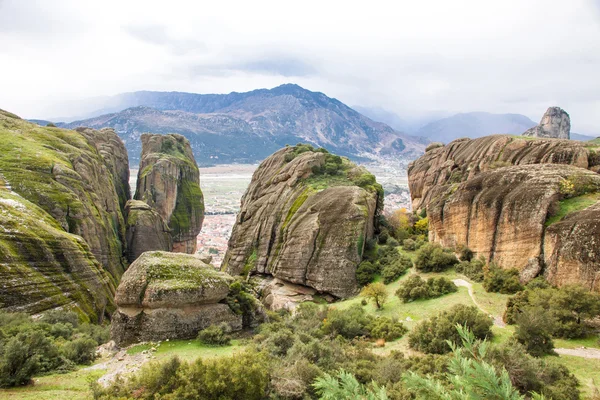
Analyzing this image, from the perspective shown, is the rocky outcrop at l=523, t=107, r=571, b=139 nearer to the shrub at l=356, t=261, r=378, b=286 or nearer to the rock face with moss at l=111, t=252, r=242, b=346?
the shrub at l=356, t=261, r=378, b=286

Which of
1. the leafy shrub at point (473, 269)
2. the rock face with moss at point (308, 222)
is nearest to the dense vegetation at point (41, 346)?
the rock face with moss at point (308, 222)

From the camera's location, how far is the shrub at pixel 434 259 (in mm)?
30391

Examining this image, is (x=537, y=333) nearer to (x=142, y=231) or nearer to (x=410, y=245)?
(x=410, y=245)

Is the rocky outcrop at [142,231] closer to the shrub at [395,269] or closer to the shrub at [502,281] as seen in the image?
the shrub at [395,269]

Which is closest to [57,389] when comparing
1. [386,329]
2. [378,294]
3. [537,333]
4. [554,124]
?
[386,329]

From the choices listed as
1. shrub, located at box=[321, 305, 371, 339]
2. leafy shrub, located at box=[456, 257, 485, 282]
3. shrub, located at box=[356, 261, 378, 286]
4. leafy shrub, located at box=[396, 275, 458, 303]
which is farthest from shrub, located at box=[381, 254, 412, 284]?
shrub, located at box=[321, 305, 371, 339]

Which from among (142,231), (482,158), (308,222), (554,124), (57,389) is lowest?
(142,231)

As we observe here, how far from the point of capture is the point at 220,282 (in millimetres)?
21781

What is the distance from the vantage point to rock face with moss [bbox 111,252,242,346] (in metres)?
19.5

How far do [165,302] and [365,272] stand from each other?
20.0 meters

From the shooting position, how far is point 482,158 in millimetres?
44219

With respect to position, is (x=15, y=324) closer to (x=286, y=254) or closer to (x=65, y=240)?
(x=65, y=240)

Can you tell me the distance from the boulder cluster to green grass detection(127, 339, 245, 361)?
19.7 meters

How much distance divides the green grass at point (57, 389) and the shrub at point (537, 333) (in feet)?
59.5
